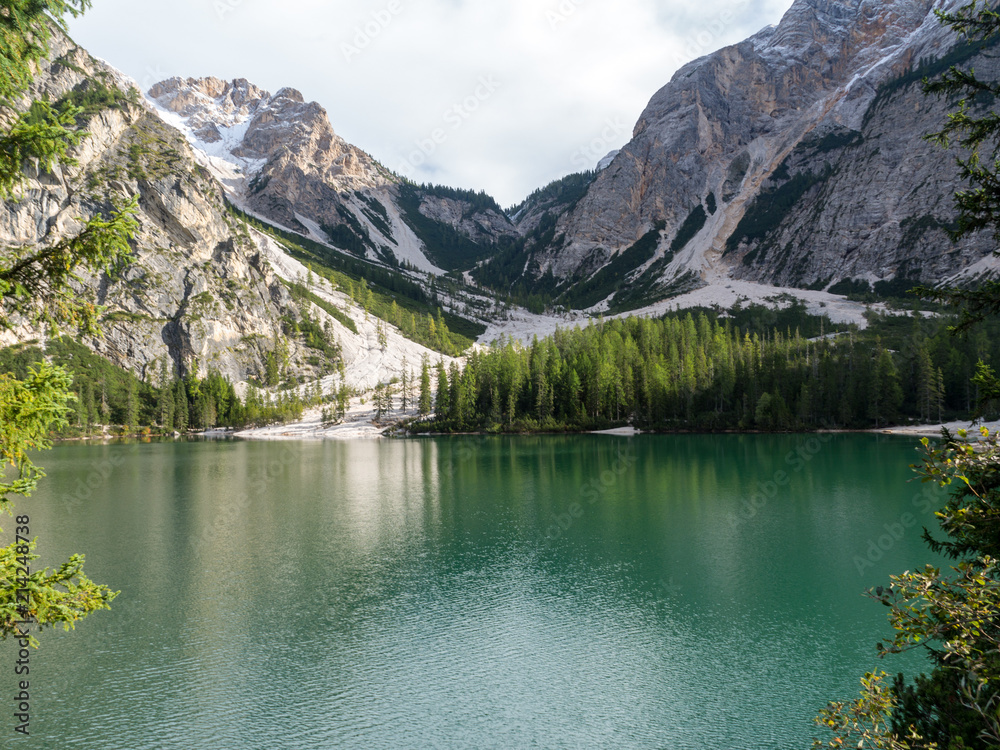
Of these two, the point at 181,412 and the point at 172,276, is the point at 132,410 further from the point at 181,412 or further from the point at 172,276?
the point at 172,276

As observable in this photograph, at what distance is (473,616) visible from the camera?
22.2m

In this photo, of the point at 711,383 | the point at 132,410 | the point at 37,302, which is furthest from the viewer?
the point at 132,410

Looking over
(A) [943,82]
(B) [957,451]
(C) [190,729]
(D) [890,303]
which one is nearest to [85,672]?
(C) [190,729]

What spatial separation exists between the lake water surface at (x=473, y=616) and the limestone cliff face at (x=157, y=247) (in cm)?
13106

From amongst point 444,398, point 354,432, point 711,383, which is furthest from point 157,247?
A: point 711,383

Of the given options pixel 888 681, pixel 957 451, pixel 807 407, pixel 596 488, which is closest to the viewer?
pixel 957 451

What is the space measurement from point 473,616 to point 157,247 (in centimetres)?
18846

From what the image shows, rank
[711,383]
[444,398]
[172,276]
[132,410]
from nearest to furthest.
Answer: [711,383]
[444,398]
[132,410]
[172,276]

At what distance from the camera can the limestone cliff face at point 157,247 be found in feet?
516

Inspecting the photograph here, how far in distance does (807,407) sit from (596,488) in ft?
216

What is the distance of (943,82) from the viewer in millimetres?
9586

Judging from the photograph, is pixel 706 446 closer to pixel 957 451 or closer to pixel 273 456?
pixel 273 456

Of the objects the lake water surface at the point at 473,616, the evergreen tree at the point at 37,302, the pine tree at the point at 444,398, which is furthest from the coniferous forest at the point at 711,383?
the evergreen tree at the point at 37,302

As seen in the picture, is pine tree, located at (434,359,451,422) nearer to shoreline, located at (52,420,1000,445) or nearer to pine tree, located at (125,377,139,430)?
shoreline, located at (52,420,1000,445)
